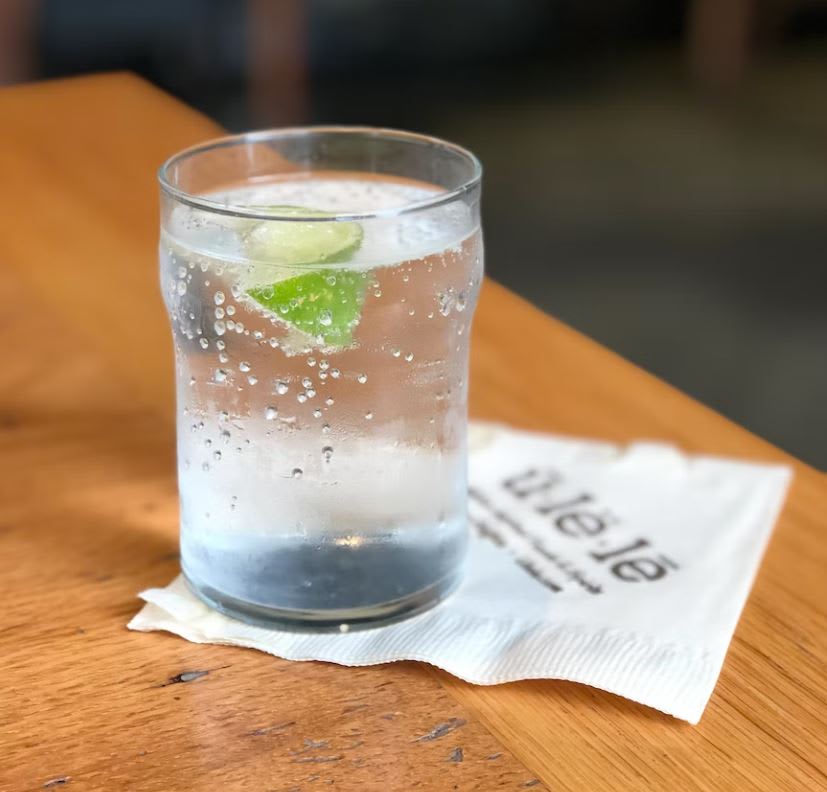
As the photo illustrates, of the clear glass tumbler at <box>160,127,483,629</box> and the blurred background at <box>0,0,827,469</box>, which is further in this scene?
the blurred background at <box>0,0,827,469</box>

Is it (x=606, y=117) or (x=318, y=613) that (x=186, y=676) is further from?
(x=606, y=117)

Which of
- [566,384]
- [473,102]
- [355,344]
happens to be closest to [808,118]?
[473,102]

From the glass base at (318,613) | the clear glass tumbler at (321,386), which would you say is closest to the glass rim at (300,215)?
the clear glass tumbler at (321,386)

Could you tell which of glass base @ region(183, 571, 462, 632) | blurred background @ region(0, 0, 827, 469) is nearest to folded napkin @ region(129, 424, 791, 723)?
glass base @ region(183, 571, 462, 632)

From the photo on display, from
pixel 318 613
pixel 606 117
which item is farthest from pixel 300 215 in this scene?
pixel 606 117

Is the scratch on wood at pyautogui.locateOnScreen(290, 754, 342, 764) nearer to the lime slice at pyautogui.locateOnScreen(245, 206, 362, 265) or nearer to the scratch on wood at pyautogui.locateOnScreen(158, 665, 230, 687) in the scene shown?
the scratch on wood at pyautogui.locateOnScreen(158, 665, 230, 687)
